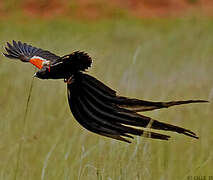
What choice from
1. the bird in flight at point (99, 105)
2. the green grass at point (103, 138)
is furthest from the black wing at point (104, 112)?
the green grass at point (103, 138)

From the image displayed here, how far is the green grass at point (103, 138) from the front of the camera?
7.18 ft

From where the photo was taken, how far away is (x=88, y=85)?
5.47ft

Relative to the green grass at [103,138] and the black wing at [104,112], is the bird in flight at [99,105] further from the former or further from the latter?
the green grass at [103,138]

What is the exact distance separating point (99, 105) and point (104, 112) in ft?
0.09

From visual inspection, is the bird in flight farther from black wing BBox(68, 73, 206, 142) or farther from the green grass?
the green grass

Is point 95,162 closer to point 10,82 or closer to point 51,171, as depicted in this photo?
point 51,171

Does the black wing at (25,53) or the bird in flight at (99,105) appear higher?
the black wing at (25,53)

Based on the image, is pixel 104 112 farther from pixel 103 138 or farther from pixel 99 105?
pixel 103 138

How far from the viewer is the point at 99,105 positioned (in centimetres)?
164

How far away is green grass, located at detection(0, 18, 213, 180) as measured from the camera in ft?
7.18

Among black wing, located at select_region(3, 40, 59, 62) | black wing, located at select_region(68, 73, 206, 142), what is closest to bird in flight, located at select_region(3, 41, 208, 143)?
black wing, located at select_region(68, 73, 206, 142)

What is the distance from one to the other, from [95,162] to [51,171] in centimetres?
20

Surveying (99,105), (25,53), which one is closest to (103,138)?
(25,53)

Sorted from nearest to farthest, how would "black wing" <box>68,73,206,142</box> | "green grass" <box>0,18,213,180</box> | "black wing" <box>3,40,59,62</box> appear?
"black wing" <box>68,73,206,142</box> → "black wing" <box>3,40,59,62</box> → "green grass" <box>0,18,213,180</box>
